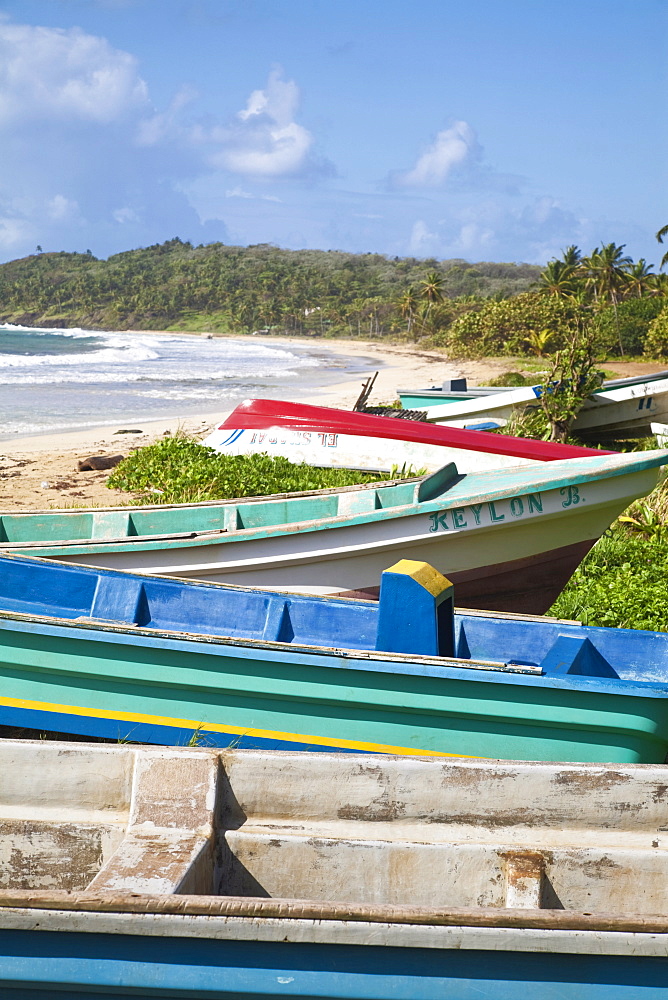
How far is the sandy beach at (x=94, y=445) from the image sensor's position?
1126 centimetres

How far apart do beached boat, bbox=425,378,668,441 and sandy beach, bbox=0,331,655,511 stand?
526cm

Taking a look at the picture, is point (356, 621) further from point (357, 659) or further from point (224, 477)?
point (224, 477)

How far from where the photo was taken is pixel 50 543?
20.4ft

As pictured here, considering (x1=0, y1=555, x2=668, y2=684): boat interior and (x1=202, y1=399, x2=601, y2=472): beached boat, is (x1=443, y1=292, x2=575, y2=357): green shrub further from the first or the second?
(x1=0, y1=555, x2=668, y2=684): boat interior

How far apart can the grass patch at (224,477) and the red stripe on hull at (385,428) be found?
0.42 metres

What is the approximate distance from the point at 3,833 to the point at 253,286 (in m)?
99.8

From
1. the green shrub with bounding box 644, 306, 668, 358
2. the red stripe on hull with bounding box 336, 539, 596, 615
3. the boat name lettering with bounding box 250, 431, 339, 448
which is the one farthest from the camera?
the green shrub with bounding box 644, 306, 668, 358

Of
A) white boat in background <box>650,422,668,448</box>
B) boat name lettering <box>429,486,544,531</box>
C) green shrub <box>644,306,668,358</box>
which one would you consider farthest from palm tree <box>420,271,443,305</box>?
boat name lettering <box>429,486,544,531</box>

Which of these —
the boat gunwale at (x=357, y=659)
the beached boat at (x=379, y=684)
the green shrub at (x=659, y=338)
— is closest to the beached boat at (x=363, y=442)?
the beached boat at (x=379, y=684)

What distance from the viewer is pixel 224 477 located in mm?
9797

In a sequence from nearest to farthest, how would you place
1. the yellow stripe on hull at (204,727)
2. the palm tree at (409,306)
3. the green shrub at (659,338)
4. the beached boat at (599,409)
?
the yellow stripe on hull at (204,727) < the beached boat at (599,409) < the green shrub at (659,338) < the palm tree at (409,306)

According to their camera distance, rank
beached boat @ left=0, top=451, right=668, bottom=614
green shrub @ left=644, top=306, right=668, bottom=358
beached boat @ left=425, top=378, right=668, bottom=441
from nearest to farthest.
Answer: beached boat @ left=0, top=451, right=668, bottom=614
beached boat @ left=425, top=378, right=668, bottom=441
green shrub @ left=644, top=306, right=668, bottom=358

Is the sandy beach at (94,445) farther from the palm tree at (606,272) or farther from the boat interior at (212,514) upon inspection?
the palm tree at (606,272)

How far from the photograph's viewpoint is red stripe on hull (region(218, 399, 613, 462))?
356 inches
